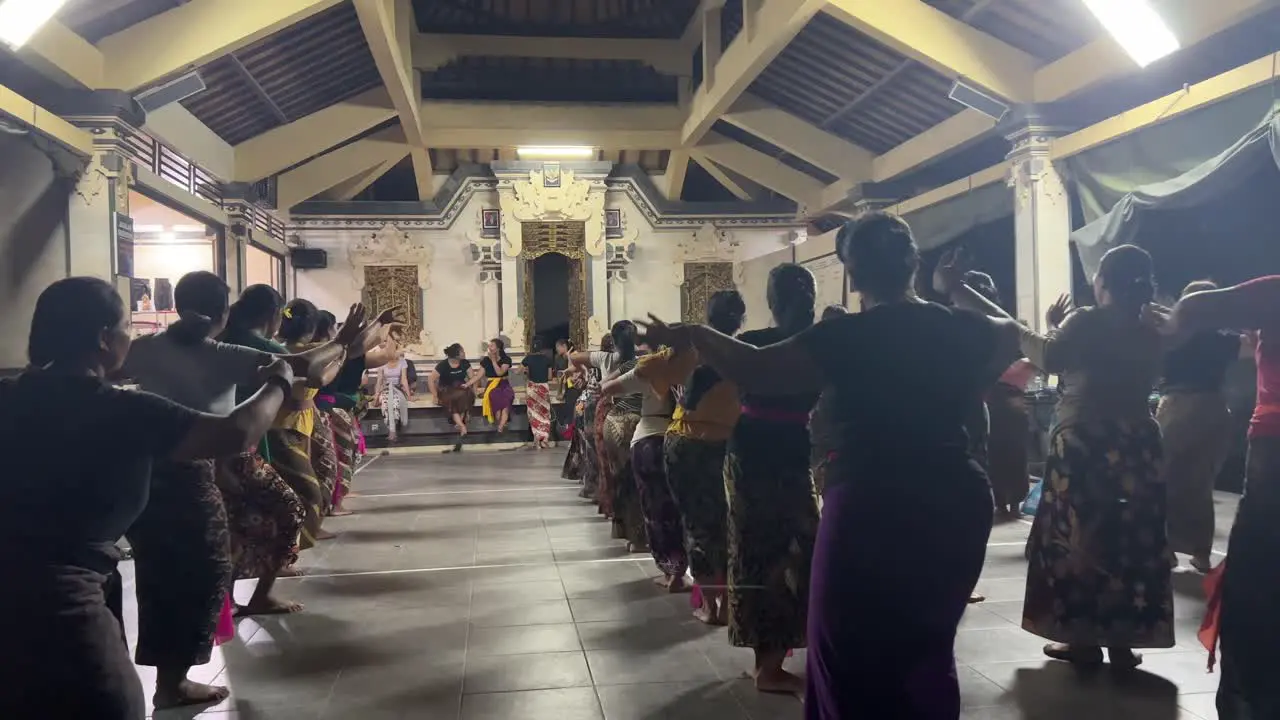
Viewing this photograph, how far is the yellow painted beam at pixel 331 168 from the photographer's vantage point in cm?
1111

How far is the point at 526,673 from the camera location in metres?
2.88

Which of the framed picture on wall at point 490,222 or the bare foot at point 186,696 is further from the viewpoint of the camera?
the framed picture on wall at point 490,222

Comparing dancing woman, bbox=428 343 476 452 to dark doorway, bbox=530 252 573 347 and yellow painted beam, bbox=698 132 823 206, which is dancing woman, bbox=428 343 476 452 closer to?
dark doorway, bbox=530 252 573 347

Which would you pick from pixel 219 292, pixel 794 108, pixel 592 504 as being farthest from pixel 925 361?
pixel 794 108

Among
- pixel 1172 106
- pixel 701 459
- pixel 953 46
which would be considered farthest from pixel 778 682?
pixel 953 46

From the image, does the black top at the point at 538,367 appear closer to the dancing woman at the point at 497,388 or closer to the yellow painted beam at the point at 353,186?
the dancing woman at the point at 497,388

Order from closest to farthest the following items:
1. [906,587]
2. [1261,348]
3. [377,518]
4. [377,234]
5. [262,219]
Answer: [906,587] < [1261,348] < [377,518] < [262,219] < [377,234]

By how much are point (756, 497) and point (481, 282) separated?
1073 cm

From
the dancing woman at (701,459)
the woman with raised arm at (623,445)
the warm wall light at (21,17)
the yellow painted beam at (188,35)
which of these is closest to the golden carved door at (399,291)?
the yellow painted beam at (188,35)

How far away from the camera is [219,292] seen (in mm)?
2650

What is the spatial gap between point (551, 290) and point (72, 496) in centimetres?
1323

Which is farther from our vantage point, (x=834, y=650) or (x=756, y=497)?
(x=756, y=497)

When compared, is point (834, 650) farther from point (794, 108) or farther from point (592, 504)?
point (794, 108)

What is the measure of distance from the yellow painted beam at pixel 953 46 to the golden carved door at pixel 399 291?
791 centimetres
